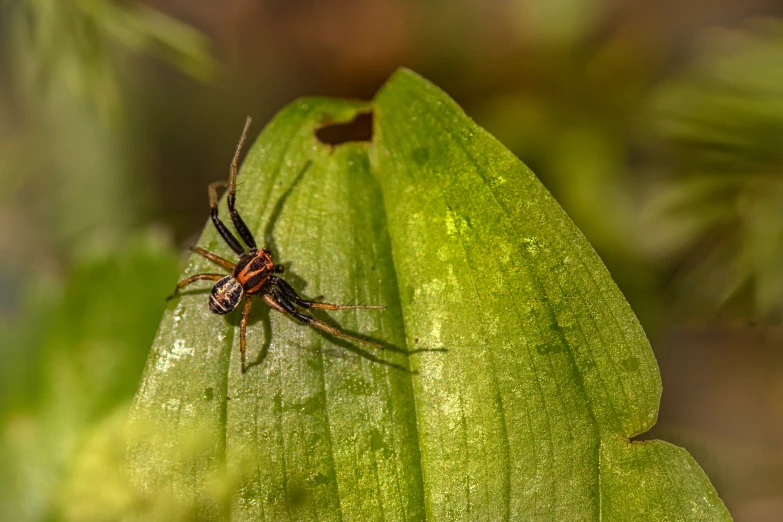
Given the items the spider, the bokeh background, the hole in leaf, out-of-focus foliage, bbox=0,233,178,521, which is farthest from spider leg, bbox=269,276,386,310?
the bokeh background

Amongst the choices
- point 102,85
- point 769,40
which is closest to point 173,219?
point 102,85

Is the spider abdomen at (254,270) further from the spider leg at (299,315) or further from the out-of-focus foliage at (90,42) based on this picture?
the out-of-focus foliage at (90,42)

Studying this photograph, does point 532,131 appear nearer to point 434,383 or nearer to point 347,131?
point 347,131

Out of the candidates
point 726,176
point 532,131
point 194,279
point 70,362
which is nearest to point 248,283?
point 194,279

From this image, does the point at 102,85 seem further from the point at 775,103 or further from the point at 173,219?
the point at 775,103

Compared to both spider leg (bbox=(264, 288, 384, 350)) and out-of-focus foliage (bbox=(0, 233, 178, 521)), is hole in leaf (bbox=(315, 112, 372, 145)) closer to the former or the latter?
spider leg (bbox=(264, 288, 384, 350))
